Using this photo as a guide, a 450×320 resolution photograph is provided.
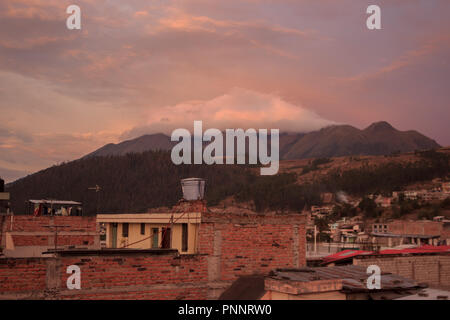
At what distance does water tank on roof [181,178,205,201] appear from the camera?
20.4m

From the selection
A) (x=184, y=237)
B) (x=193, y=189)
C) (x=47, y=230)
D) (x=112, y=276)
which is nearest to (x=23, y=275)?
(x=112, y=276)

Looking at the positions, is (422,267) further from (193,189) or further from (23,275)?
(23,275)

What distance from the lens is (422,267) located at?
22.2 metres

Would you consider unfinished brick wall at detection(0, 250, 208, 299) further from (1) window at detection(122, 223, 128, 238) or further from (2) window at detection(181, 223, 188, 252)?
(1) window at detection(122, 223, 128, 238)

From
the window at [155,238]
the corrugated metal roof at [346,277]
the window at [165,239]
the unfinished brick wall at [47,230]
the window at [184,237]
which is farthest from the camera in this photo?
the unfinished brick wall at [47,230]

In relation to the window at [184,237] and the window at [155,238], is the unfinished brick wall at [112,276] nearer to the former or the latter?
the window at [184,237]

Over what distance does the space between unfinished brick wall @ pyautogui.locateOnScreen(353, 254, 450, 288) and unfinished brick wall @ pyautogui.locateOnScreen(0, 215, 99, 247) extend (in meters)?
16.8

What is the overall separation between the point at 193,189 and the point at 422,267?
34.8 ft

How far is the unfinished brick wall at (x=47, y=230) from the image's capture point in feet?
92.8

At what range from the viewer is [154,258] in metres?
16.3

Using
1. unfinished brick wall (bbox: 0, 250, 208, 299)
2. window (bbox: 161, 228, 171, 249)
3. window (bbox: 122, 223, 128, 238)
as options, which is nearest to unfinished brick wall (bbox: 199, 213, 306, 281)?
unfinished brick wall (bbox: 0, 250, 208, 299)

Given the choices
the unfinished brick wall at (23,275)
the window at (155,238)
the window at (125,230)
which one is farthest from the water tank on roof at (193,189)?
the unfinished brick wall at (23,275)

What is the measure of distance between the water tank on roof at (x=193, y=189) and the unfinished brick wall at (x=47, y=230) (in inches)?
402
